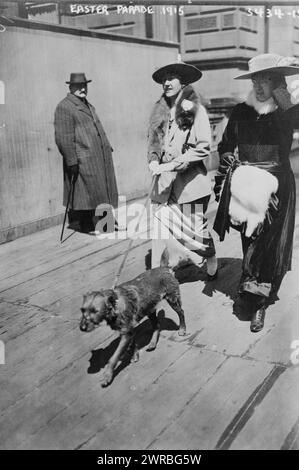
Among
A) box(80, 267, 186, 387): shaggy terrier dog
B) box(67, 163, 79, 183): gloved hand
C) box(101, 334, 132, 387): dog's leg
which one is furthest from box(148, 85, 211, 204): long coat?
box(67, 163, 79, 183): gloved hand

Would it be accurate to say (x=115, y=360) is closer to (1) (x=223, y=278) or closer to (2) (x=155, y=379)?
(2) (x=155, y=379)

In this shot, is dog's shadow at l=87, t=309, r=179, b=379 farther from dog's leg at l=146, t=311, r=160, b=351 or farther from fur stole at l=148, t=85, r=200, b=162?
fur stole at l=148, t=85, r=200, b=162

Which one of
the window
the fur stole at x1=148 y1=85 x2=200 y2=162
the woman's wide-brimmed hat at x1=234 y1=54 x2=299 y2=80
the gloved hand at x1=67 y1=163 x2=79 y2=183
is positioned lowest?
the gloved hand at x1=67 y1=163 x2=79 y2=183

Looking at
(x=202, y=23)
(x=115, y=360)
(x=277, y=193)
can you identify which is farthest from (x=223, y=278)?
(x=202, y=23)

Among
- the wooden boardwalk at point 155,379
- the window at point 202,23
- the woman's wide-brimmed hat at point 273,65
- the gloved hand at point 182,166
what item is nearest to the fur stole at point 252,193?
the gloved hand at point 182,166

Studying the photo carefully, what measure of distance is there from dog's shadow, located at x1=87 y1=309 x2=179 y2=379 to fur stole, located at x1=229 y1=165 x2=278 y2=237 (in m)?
0.97

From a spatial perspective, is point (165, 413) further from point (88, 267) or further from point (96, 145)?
point (96, 145)

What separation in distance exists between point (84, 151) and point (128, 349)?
11.5 ft

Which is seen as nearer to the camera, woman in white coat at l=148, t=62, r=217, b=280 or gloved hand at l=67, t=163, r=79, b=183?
woman in white coat at l=148, t=62, r=217, b=280

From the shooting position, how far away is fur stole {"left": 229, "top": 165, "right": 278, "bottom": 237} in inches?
142

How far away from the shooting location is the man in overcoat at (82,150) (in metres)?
6.21

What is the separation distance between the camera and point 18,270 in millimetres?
5336

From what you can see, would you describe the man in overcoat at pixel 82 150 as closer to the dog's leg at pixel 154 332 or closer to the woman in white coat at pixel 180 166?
the woman in white coat at pixel 180 166
